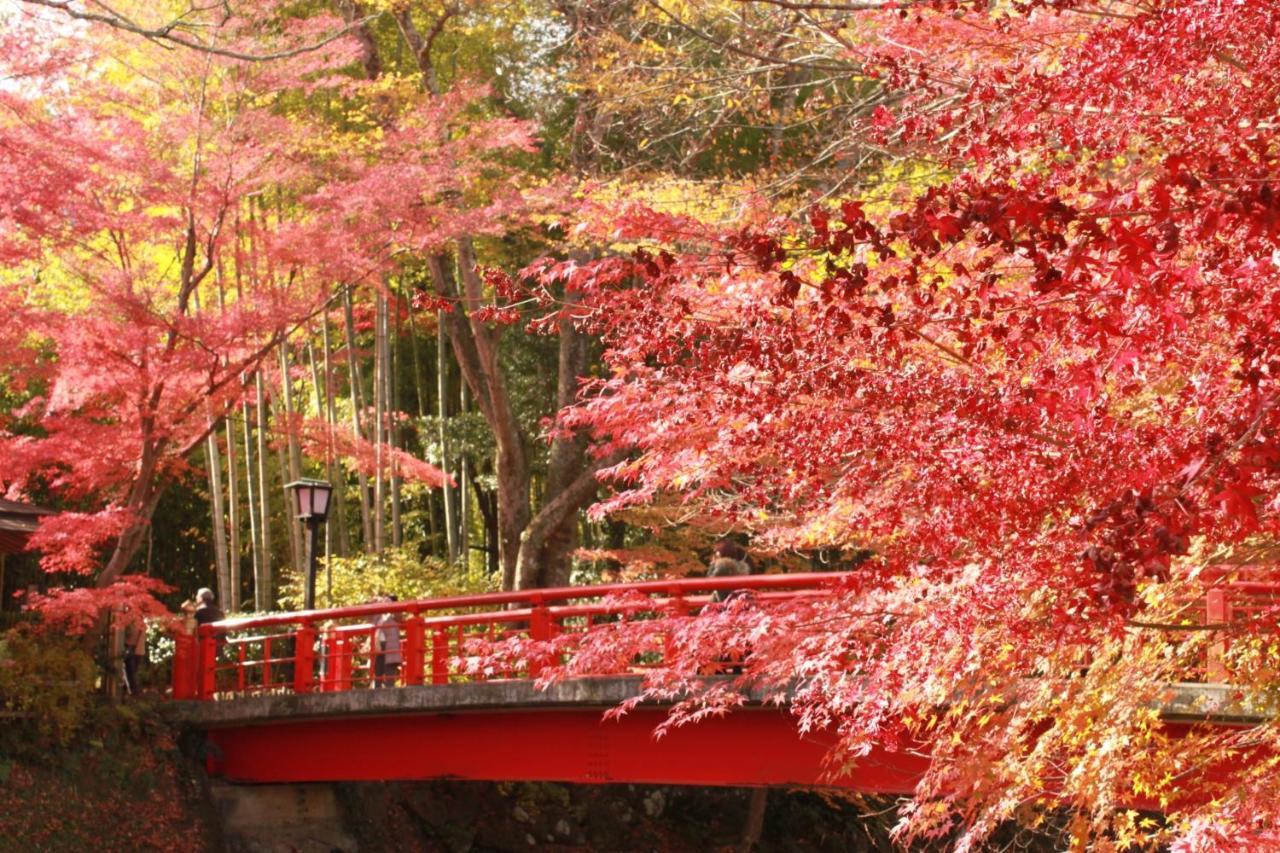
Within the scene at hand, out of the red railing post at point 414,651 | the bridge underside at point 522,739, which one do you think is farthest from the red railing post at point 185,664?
the red railing post at point 414,651

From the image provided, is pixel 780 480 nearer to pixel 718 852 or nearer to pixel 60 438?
pixel 60 438

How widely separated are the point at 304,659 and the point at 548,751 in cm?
286

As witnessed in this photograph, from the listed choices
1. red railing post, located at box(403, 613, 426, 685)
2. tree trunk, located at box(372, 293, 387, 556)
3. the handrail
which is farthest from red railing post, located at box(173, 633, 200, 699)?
tree trunk, located at box(372, 293, 387, 556)

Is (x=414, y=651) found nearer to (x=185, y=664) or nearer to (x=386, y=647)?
(x=386, y=647)

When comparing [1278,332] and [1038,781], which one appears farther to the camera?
[1038,781]

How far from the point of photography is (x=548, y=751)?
38.6 feet

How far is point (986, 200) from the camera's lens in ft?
11.8

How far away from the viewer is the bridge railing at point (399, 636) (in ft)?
34.6

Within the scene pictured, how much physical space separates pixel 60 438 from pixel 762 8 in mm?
6653

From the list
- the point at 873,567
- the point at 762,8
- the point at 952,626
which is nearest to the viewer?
the point at 873,567

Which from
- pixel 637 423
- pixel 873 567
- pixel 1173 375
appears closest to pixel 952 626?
pixel 873 567

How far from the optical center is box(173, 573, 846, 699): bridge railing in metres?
10.6

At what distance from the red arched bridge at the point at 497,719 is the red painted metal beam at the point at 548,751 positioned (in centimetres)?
1

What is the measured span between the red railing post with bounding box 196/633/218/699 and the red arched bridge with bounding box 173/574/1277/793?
1 cm
